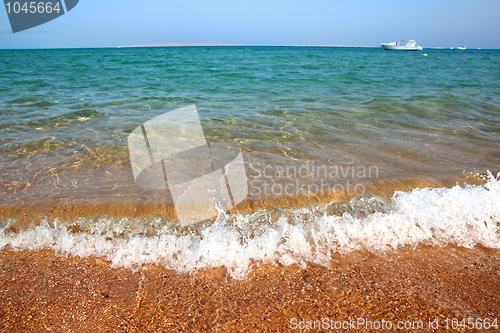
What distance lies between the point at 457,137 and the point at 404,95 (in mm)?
4027

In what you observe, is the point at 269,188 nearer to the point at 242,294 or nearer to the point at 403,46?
the point at 242,294

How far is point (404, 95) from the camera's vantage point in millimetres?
8203

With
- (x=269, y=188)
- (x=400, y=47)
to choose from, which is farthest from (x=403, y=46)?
(x=269, y=188)

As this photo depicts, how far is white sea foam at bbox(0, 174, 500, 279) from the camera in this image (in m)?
2.07

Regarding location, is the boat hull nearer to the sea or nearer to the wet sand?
the sea

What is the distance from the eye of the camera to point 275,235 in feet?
7.41

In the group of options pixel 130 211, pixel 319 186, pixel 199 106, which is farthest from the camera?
pixel 199 106

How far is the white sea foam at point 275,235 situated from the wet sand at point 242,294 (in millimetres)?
111

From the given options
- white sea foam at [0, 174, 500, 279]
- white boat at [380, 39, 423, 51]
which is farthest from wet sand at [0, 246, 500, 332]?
white boat at [380, 39, 423, 51]

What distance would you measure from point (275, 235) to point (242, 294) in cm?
62

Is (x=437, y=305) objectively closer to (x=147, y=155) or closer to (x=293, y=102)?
(x=147, y=155)

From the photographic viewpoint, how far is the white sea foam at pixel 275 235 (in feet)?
6.80

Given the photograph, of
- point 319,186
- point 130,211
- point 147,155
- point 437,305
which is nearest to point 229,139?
point 147,155

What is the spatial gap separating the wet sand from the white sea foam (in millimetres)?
111
